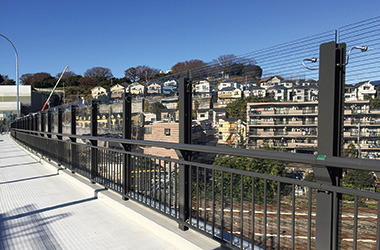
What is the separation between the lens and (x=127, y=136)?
4730mm

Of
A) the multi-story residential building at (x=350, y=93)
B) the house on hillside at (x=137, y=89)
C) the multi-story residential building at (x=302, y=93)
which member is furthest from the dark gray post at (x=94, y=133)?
the multi-story residential building at (x=350, y=93)

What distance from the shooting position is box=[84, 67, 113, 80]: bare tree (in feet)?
400

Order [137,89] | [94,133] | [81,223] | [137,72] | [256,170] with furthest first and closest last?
1. [137,72]
2. [94,133]
3. [137,89]
4. [81,223]
5. [256,170]

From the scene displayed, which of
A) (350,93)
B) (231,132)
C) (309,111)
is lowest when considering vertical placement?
(231,132)

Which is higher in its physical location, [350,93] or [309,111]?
[350,93]

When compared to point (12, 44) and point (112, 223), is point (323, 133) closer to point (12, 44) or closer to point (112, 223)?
point (112, 223)

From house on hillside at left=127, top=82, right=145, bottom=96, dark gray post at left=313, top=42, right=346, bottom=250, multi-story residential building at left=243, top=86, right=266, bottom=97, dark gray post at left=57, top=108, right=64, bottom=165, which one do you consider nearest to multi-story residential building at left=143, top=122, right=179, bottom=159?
house on hillside at left=127, top=82, right=145, bottom=96

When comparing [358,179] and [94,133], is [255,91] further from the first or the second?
[94,133]

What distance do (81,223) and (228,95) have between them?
2.48 m

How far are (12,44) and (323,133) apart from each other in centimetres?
2510

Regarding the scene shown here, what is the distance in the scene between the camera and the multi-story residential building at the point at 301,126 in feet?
6.68

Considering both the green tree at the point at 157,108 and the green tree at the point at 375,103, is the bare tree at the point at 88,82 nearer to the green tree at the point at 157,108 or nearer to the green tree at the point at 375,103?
the green tree at the point at 157,108

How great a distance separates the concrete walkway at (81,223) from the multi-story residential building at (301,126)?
3.83ft

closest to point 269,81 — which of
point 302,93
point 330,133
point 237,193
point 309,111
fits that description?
point 302,93
